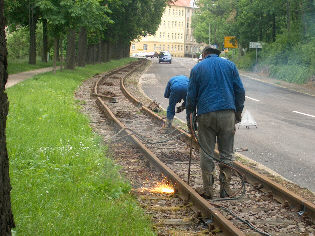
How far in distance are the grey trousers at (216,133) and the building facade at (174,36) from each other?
151 metres

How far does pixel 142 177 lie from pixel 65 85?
55.5 feet

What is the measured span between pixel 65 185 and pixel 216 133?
203 cm

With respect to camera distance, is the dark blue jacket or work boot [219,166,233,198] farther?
the dark blue jacket

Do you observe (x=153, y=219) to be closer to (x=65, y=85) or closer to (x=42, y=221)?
(x=42, y=221)

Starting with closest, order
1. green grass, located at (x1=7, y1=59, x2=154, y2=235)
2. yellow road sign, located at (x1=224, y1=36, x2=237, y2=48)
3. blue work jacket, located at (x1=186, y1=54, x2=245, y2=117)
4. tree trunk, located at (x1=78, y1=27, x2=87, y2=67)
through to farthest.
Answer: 1. green grass, located at (x1=7, y1=59, x2=154, y2=235)
2. blue work jacket, located at (x1=186, y1=54, x2=245, y2=117)
3. tree trunk, located at (x1=78, y1=27, x2=87, y2=67)
4. yellow road sign, located at (x1=224, y1=36, x2=237, y2=48)

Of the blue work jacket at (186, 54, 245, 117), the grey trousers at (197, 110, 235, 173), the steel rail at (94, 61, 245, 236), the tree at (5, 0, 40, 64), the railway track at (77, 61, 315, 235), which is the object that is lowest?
the railway track at (77, 61, 315, 235)

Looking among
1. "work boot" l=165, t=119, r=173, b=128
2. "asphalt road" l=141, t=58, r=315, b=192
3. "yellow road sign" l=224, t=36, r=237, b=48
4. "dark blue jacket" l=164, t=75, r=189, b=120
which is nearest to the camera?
"asphalt road" l=141, t=58, r=315, b=192

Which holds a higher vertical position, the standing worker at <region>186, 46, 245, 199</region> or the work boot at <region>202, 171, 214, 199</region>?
the standing worker at <region>186, 46, 245, 199</region>

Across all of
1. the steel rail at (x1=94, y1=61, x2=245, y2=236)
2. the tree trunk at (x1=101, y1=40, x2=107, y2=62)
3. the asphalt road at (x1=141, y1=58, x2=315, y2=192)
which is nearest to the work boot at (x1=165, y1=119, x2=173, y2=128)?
the asphalt road at (x1=141, y1=58, x2=315, y2=192)

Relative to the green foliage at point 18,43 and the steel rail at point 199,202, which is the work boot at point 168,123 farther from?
the green foliage at point 18,43

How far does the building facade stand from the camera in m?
160

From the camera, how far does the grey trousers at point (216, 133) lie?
7055 millimetres

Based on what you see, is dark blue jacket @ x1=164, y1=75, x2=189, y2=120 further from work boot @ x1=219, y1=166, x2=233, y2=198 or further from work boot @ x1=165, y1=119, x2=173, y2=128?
work boot @ x1=219, y1=166, x2=233, y2=198

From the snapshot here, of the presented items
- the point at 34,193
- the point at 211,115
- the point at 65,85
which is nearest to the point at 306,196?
the point at 211,115
